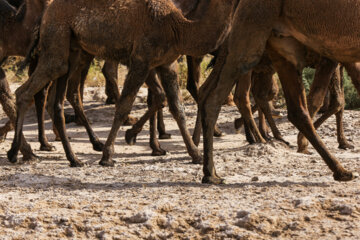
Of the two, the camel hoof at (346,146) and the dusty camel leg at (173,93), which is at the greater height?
the dusty camel leg at (173,93)

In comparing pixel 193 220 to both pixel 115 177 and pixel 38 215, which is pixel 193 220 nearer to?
pixel 38 215

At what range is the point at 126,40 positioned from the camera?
816cm

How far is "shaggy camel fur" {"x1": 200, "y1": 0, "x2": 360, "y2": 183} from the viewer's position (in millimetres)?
5973

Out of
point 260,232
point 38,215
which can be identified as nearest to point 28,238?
point 38,215

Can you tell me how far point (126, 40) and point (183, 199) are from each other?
9.46 feet

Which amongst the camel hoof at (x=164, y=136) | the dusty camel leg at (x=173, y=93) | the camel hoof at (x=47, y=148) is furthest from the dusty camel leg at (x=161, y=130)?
the dusty camel leg at (x=173, y=93)

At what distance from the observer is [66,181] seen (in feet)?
23.2

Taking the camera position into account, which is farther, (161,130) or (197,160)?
(161,130)

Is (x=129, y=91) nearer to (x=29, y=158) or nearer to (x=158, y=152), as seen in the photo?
(x=158, y=152)

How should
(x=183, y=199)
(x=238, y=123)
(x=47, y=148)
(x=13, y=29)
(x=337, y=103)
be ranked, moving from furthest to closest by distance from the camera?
(x=238, y=123) < (x=47, y=148) < (x=13, y=29) < (x=337, y=103) < (x=183, y=199)

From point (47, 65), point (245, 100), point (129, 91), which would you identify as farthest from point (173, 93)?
point (47, 65)

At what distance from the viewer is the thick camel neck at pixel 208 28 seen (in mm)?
7820

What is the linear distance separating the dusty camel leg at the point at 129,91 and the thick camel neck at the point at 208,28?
51 centimetres

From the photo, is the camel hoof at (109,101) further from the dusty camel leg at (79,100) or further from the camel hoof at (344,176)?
the camel hoof at (344,176)
